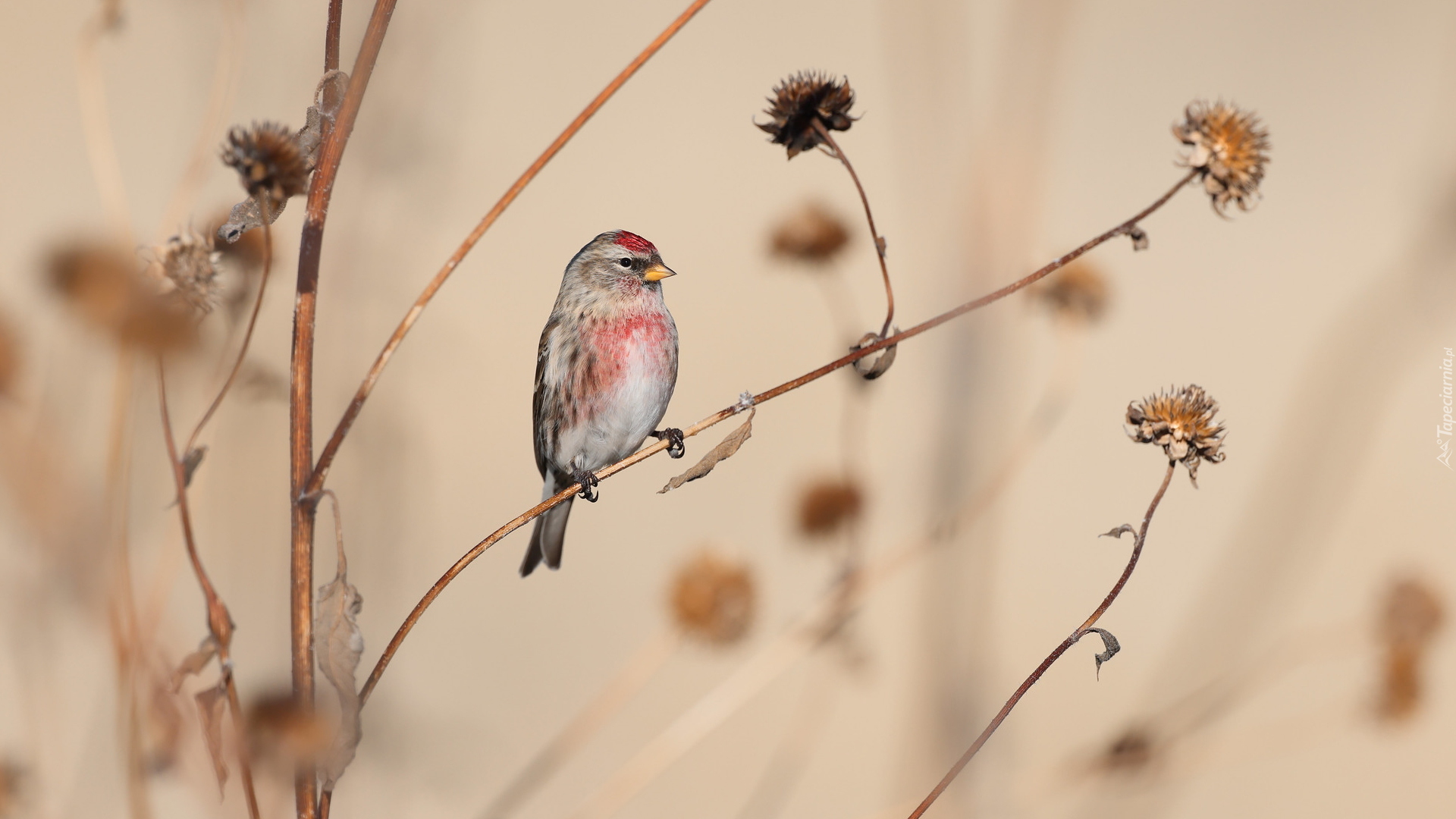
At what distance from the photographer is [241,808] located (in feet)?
3.95

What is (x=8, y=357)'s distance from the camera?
144 cm

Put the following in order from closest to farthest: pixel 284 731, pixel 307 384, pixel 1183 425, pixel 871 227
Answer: pixel 307 384
pixel 284 731
pixel 871 227
pixel 1183 425

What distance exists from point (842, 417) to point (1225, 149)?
160 inches

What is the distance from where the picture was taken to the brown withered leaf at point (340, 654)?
0.91 m

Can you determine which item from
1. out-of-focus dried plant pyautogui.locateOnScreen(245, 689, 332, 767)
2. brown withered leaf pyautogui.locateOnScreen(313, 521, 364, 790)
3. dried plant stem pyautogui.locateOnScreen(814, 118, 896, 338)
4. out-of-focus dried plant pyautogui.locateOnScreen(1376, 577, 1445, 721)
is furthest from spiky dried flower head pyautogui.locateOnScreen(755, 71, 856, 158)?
out-of-focus dried plant pyautogui.locateOnScreen(1376, 577, 1445, 721)

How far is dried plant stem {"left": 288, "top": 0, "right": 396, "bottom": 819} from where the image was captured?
87 cm

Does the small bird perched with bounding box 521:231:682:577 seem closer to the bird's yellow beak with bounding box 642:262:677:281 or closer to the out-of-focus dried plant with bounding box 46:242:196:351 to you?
the bird's yellow beak with bounding box 642:262:677:281

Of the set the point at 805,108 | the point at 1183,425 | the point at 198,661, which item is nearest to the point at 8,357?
the point at 198,661

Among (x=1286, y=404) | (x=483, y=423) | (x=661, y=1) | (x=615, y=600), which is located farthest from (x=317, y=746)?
(x=661, y=1)

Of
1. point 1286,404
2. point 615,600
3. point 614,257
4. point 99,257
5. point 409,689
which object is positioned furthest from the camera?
point 1286,404

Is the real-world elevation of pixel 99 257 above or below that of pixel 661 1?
below

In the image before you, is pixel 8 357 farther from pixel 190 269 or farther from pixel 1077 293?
pixel 1077 293

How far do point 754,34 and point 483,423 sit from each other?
12.2 ft

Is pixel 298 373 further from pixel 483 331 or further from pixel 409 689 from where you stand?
pixel 483 331
